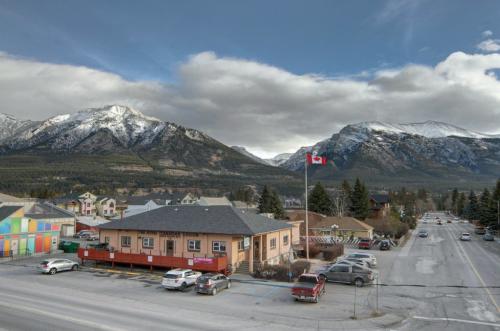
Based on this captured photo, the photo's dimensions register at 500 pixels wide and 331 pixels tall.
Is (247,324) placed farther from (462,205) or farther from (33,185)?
(33,185)

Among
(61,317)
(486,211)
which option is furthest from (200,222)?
(486,211)

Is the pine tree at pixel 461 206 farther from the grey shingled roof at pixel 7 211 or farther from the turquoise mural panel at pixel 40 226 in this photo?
the grey shingled roof at pixel 7 211

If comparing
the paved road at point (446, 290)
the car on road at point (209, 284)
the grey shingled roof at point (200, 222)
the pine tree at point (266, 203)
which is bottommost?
the paved road at point (446, 290)

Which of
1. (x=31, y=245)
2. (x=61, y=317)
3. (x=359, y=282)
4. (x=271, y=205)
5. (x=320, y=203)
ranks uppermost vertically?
(x=320, y=203)

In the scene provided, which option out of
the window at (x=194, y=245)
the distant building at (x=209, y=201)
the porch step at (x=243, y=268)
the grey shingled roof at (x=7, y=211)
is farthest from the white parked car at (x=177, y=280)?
the distant building at (x=209, y=201)

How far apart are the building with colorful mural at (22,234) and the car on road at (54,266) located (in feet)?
40.2

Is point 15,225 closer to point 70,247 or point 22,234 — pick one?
point 22,234

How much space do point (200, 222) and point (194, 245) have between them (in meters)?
2.28

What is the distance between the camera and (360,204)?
90875mm

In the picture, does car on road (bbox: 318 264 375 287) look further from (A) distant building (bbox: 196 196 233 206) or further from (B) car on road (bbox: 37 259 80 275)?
(A) distant building (bbox: 196 196 233 206)

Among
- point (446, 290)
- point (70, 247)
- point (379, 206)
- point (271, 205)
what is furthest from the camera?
point (379, 206)

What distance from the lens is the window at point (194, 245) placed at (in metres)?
37.8

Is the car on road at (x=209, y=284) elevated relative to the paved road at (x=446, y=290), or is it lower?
elevated

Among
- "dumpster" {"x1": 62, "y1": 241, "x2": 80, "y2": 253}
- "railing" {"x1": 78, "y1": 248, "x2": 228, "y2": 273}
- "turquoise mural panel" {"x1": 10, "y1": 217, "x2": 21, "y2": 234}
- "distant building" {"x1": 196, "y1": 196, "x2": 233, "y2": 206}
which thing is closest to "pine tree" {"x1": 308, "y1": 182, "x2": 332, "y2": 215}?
"distant building" {"x1": 196, "y1": 196, "x2": 233, "y2": 206}
